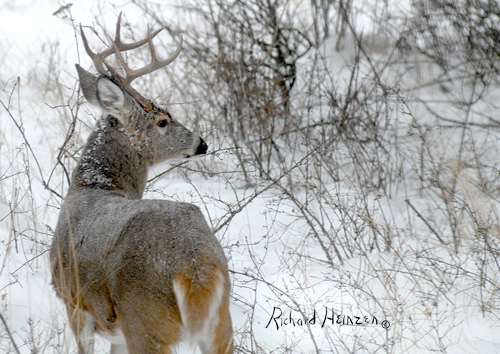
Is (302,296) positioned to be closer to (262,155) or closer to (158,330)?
(158,330)

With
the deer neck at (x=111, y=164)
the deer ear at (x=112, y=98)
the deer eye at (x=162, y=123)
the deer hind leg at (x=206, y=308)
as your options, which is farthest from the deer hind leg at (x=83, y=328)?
the deer eye at (x=162, y=123)

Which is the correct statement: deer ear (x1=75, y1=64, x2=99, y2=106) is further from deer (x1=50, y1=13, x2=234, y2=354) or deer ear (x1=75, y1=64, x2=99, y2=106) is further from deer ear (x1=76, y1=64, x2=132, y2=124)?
deer (x1=50, y1=13, x2=234, y2=354)

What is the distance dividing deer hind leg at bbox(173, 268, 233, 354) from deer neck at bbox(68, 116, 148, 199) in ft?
4.25

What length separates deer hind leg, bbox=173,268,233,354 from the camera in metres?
2.57

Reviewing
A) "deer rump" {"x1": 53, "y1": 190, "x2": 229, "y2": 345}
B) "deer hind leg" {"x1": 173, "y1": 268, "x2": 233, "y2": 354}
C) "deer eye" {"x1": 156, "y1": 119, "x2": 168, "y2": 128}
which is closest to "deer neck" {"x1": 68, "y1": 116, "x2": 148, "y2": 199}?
Answer: "deer eye" {"x1": 156, "y1": 119, "x2": 168, "y2": 128}

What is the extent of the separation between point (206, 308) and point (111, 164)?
5.43 ft

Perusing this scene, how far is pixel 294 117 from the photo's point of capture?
Answer: 648 centimetres

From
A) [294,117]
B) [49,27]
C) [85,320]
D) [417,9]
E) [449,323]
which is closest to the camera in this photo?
[85,320]

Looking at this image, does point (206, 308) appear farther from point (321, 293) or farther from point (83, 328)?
point (321, 293)

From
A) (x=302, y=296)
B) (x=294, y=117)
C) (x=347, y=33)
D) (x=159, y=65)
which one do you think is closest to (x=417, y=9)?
(x=347, y=33)

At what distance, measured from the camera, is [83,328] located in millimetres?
3094

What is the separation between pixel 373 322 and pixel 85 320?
161 centimetres

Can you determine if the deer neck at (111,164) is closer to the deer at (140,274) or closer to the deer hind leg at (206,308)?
the deer at (140,274)

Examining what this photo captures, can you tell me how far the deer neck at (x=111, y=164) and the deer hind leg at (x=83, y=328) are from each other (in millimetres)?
882
